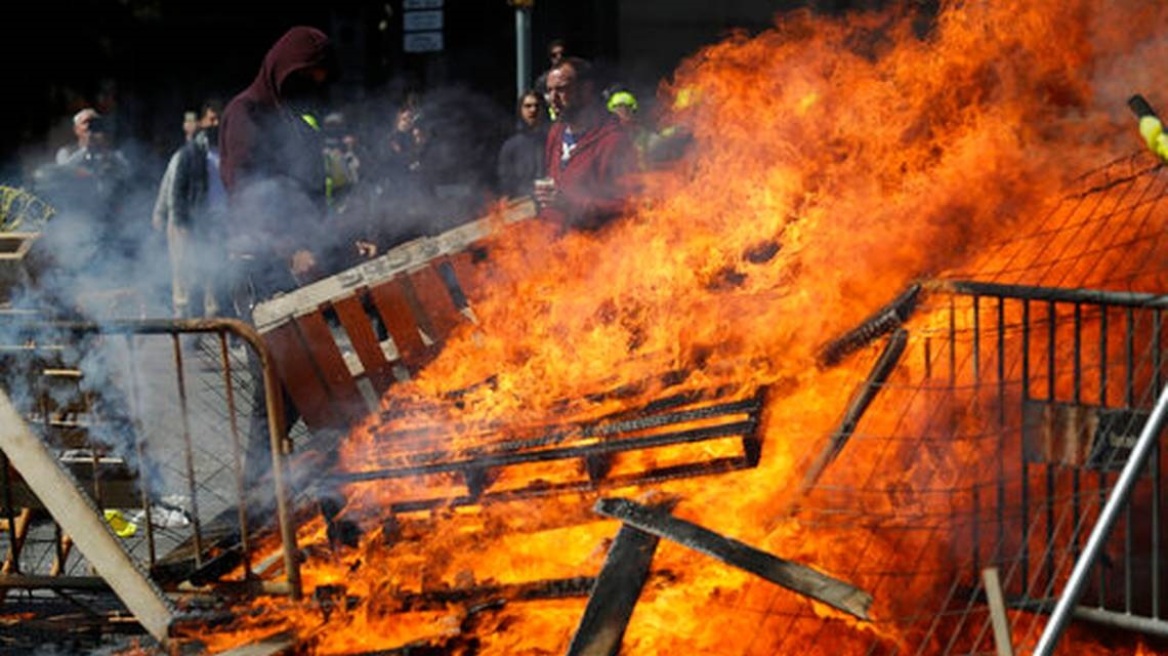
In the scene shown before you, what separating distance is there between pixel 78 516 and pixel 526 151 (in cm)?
615

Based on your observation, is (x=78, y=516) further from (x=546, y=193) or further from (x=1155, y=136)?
(x=1155, y=136)

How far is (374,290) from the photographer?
7.47 m

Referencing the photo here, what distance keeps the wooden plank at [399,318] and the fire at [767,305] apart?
159 millimetres

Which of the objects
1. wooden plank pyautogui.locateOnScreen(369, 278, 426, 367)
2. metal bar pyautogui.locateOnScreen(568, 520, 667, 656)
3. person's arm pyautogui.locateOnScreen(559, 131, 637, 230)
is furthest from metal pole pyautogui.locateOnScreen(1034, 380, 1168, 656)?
person's arm pyautogui.locateOnScreen(559, 131, 637, 230)

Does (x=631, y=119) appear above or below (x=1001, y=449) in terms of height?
above

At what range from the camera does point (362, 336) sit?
734 cm

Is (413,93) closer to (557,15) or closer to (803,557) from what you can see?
(557,15)

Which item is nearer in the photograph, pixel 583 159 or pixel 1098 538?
pixel 1098 538

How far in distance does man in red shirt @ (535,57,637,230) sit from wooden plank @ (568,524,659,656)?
3787 millimetres

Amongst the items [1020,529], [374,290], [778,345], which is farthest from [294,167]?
[1020,529]

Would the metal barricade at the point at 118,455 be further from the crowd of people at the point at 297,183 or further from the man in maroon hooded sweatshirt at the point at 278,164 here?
the man in maroon hooded sweatshirt at the point at 278,164

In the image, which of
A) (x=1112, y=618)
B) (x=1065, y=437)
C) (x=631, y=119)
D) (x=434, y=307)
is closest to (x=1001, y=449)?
(x=1065, y=437)

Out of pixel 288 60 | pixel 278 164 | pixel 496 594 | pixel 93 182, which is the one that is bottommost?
pixel 496 594

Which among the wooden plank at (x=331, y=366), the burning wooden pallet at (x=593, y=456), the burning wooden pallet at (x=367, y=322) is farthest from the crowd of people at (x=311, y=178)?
the burning wooden pallet at (x=593, y=456)
